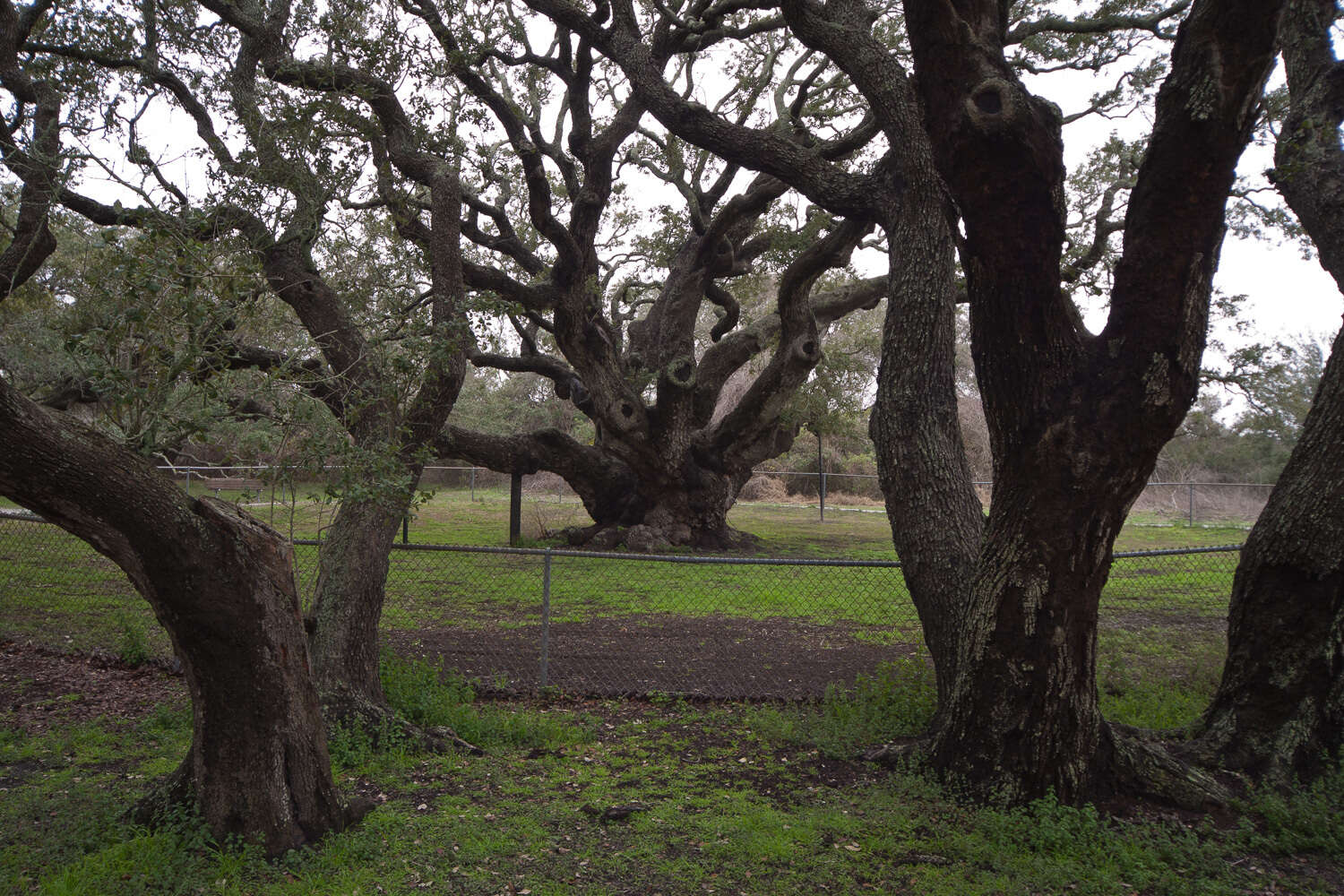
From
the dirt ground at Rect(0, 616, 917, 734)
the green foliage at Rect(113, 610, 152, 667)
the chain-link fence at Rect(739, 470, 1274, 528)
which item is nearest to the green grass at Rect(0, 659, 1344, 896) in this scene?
the dirt ground at Rect(0, 616, 917, 734)

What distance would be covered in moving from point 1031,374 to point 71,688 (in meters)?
6.79

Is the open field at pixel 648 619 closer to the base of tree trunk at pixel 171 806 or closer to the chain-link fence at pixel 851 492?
the base of tree trunk at pixel 171 806

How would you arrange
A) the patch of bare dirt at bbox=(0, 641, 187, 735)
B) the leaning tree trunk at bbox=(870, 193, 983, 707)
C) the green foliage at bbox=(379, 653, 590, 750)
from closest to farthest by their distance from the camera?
the leaning tree trunk at bbox=(870, 193, 983, 707) → the green foliage at bbox=(379, 653, 590, 750) → the patch of bare dirt at bbox=(0, 641, 187, 735)

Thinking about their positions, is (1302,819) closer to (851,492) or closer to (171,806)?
(171,806)

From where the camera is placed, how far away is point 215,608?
3.42 meters

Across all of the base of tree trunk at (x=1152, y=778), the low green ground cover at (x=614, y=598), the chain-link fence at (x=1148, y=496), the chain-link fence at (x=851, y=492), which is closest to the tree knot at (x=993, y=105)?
the base of tree trunk at (x=1152, y=778)

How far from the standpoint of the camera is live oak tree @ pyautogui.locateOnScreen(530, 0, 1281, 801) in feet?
11.3

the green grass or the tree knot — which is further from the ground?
the tree knot

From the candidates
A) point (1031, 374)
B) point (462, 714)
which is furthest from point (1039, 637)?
point (462, 714)

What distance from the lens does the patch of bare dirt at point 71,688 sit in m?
5.64

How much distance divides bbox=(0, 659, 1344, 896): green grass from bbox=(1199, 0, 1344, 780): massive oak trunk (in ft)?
0.99

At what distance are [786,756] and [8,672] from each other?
19.7 ft

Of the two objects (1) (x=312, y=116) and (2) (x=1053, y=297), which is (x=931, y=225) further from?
(1) (x=312, y=116)

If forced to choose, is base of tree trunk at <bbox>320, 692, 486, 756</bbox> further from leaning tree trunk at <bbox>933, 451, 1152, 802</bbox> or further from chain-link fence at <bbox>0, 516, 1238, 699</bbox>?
leaning tree trunk at <bbox>933, 451, 1152, 802</bbox>
